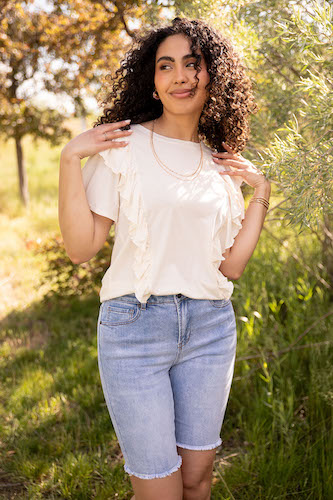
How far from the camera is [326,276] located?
14.6ft

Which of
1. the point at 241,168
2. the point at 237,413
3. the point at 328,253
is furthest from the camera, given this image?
the point at 328,253

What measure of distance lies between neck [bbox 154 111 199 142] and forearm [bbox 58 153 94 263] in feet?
1.44

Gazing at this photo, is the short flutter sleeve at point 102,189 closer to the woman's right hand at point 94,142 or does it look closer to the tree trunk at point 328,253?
the woman's right hand at point 94,142

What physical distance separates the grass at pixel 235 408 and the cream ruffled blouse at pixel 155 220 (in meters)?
1.05

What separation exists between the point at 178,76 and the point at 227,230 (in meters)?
0.63

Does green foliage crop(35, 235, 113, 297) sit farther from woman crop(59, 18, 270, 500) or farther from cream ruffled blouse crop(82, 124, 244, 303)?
cream ruffled blouse crop(82, 124, 244, 303)

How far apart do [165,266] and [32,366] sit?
2540 mm

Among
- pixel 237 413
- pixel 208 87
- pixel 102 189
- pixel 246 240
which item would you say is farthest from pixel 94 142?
pixel 237 413

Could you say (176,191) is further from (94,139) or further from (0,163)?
(0,163)

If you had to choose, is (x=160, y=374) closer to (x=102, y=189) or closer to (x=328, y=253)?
(x=102, y=189)

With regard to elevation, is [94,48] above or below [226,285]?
above

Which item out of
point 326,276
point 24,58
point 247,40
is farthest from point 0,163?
point 247,40

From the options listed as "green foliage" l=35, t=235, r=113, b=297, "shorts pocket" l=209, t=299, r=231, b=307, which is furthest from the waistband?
"green foliage" l=35, t=235, r=113, b=297

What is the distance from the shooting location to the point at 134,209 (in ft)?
6.40
